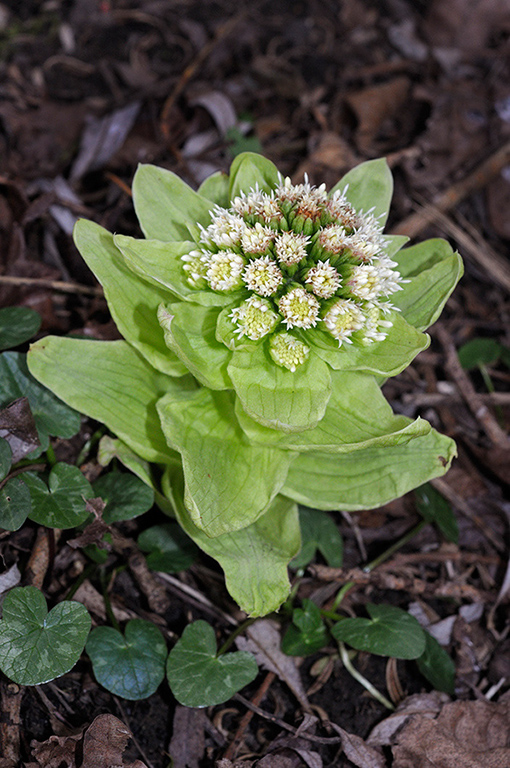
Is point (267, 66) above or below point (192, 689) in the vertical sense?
above

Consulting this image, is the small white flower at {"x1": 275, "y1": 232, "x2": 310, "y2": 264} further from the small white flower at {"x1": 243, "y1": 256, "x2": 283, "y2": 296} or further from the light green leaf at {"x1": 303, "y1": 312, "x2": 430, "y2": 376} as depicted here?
the light green leaf at {"x1": 303, "y1": 312, "x2": 430, "y2": 376}

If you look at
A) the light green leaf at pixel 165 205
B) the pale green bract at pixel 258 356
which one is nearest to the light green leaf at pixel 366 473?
the pale green bract at pixel 258 356

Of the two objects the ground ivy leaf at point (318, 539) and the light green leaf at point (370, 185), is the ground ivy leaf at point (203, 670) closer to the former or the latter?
the ground ivy leaf at point (318, 539)

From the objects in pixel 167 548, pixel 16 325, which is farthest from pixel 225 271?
pixel 167 548

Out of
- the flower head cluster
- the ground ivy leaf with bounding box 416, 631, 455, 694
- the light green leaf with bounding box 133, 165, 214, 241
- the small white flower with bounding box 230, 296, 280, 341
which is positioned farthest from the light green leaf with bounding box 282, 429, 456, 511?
the light green leaf with bounding box 133, 165, 214, 241

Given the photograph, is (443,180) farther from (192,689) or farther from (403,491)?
(192,689)

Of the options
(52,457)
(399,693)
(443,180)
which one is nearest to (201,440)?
(52,457)
